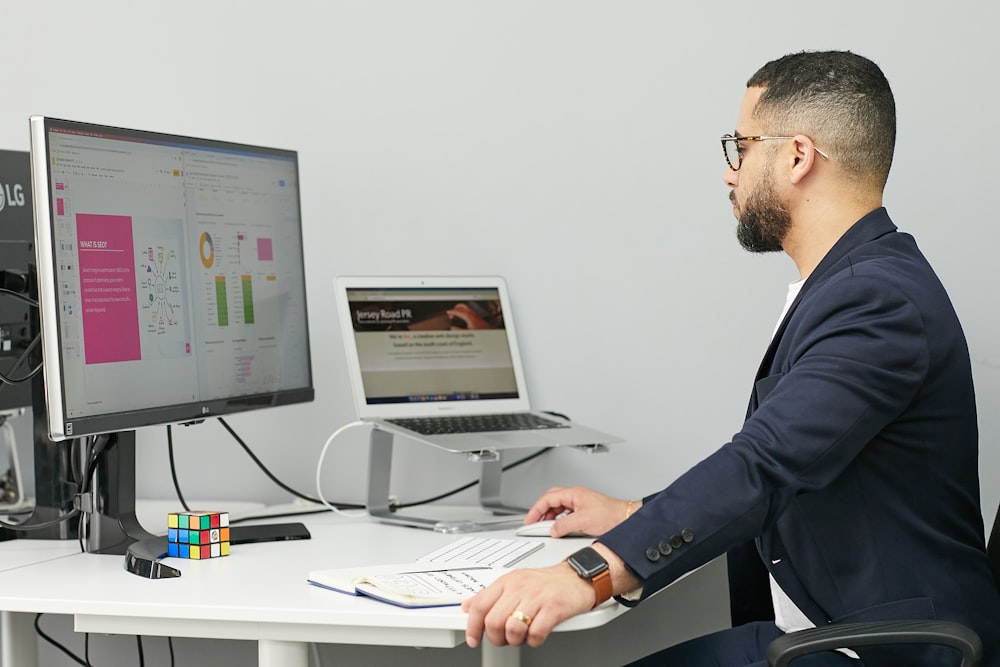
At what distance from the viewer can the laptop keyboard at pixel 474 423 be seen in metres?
1.97

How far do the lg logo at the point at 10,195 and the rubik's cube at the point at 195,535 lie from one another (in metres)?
0.68

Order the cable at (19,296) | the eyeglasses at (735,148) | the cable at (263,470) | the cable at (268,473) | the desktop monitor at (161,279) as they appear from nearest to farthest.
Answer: the desktop monitor at (161,279), the eyeglasses at (735,148), the cable at (19,296), the cable at (263,470), the cable at (268,473)

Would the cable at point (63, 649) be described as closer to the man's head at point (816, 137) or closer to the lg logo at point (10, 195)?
the lg logo at point (10, 195)

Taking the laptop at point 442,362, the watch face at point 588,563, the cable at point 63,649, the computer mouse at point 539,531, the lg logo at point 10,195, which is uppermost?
the lg logo at point 10,195

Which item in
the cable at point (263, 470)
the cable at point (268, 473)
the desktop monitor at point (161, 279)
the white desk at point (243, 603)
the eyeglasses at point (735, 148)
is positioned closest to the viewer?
the white desk at point (243, 603)

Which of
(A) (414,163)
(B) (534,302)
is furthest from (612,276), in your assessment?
(A) (414,163)

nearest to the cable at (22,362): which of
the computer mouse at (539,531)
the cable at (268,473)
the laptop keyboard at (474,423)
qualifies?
the cable at (268,473)

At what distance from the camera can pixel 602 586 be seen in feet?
4.02

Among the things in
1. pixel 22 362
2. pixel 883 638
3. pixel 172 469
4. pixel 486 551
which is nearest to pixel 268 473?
pixel 172 469

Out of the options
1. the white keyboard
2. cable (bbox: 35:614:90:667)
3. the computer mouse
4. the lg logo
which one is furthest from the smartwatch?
cable (bbox: 35:614:90:667)

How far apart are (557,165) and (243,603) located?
119cm

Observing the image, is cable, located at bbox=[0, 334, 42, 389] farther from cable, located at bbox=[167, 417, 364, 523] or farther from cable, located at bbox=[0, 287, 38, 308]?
cable, located at bbox=[167, 417, 364, 523]

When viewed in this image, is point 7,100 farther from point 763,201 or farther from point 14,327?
point 763,201

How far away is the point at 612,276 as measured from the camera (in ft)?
7.21
